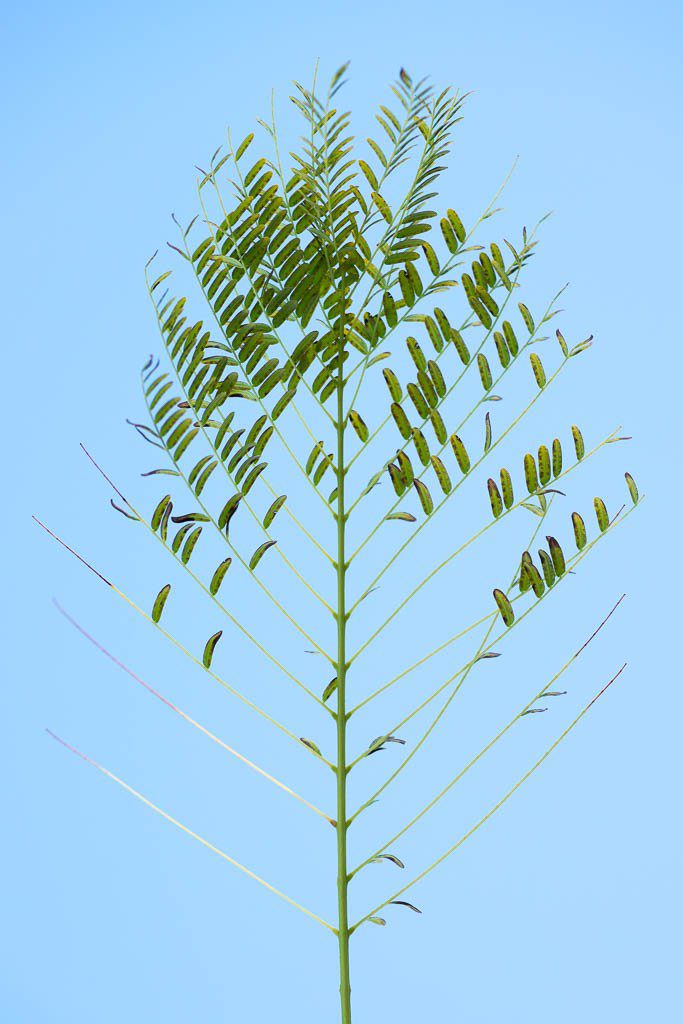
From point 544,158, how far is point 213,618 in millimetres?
1244

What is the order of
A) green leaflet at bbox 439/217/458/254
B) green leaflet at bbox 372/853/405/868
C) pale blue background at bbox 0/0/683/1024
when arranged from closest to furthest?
green leaflet at bbox 372/853/405/868 → green leaflet at bbox 439/217/458/254 → pale blue background at bbox 0/0/683/1024

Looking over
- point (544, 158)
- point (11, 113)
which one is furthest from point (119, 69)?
point (544, 158)

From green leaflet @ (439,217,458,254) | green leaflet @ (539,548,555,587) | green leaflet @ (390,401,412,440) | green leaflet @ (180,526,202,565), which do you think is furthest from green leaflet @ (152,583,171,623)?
green leaflet @ (439,217,458,254)

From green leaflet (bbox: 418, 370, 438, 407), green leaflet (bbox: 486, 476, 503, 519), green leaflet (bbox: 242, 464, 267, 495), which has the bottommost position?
green leaflet (bbox: 242, 464, 267, 495)

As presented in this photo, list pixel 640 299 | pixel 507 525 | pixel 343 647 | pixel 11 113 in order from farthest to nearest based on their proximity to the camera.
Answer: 1. pixel 11 113
2. pixel 640 299
3. pixel 507 525
4. pixel 343 647

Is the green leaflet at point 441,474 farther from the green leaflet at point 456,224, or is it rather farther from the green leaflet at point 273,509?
the green leaflet at point 456,224

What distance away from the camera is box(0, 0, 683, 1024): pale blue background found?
8.00 feet

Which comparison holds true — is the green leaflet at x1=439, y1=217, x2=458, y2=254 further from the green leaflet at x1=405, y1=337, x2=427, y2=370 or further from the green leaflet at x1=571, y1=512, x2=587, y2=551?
the green leaflet at x1=571, y1=512, x2=587, y2=551

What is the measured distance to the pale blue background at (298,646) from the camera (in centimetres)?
244

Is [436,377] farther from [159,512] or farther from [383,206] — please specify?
[159,512]

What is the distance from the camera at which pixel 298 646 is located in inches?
98.5

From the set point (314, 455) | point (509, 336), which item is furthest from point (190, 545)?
point (509, 336)

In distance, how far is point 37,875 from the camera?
2.58 metres

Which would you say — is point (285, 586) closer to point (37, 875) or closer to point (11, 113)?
point (37, 875)
